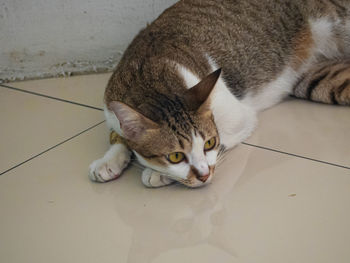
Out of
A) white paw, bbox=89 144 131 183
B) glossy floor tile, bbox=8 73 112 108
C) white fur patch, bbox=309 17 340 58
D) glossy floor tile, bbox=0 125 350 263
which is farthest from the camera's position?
glossy floor tile, bbox=8 73 112 108

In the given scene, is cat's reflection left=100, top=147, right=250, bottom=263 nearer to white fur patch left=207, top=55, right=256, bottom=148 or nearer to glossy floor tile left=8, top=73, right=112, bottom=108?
white fur patch left=207, top=55, right=256, bottom=148

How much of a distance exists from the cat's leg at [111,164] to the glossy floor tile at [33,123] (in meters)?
0.37

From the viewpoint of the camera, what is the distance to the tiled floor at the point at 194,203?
3.74ft

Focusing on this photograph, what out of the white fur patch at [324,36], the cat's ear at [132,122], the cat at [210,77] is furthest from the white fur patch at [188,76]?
the white fur patch at [324,36]

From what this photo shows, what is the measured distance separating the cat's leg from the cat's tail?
961mm

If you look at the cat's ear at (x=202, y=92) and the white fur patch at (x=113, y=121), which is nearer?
the cat's ear at (x=202, y=92)

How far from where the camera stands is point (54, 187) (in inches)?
58.2

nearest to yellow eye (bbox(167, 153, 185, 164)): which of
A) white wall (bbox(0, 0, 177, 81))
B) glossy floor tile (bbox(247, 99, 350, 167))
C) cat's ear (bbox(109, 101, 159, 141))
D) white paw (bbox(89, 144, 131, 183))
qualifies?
cat's ear (bbox(109, 101, 159, 141))

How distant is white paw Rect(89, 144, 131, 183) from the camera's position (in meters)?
1.47

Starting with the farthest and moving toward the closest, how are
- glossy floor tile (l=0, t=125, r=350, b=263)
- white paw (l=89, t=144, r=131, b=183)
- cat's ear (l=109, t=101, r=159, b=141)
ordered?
1. white paw (l=89, t=144, r=131, b=183)
2. cat's ear (l=109, t=101, r=159, b=141)
3. glossy floor tile (l=0, t=125, r=350, b=263)

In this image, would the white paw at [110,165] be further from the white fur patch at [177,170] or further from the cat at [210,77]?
the white fur patch at [177,170]

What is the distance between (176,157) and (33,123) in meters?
1.00

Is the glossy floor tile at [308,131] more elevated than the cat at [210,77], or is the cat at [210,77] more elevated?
the cat at [210,77]

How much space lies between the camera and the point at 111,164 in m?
1.49
